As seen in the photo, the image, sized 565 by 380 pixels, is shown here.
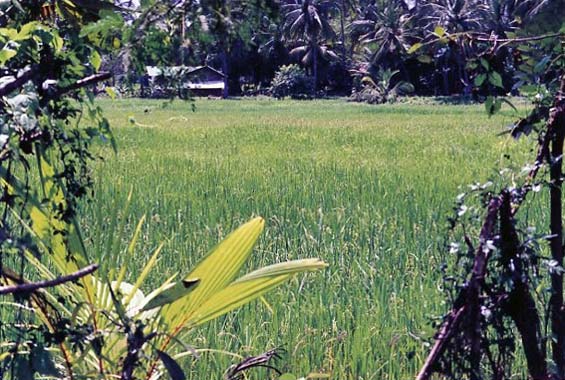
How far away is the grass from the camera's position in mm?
2486

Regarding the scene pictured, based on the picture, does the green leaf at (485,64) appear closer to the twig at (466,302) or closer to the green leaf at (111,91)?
the twig at (466,302)

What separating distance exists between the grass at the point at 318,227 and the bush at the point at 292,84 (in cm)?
3233

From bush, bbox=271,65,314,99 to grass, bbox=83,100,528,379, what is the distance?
32.3 meters

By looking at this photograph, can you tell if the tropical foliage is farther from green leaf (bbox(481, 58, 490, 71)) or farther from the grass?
green leaf (bbox(481, 58, 490, 71))

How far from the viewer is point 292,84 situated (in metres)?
42.5

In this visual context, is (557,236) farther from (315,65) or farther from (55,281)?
(315,65)

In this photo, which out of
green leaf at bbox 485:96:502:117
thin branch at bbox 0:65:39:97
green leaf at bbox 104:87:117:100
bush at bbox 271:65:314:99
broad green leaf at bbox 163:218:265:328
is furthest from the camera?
bush at bbox 271:65:314:99

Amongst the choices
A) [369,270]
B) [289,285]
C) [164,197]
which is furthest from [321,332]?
[164,197]

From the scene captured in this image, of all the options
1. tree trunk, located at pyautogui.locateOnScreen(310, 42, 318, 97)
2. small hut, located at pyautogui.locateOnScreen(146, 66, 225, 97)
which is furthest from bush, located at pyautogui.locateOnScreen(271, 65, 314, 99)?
small hut, located at pyautogui.locateOnScreen(146, 66, 225, 97)

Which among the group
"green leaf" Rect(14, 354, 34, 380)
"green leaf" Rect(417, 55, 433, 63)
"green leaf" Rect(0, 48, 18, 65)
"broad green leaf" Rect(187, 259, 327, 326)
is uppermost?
"green leaf" Rect(0, 48, 18, 65)

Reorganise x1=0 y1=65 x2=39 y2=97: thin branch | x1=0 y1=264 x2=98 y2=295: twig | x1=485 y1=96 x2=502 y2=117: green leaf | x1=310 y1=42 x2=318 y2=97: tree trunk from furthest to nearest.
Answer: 1. x1=310 y1=42 x2=318 y2=97: tree trunk
2. x1=485 y1=96 x2=502 y2=117: green leaf
3. x1=0 y1=65 x2=39 y2=97: thin branch
4. x1=0 y1=264 x2=98 y2=295: twig

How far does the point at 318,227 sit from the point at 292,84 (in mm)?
38610

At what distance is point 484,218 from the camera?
0.87 metres

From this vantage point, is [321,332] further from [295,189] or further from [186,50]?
[295,189]
